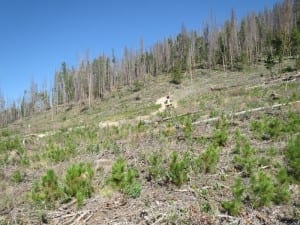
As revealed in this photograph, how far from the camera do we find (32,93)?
351 ft

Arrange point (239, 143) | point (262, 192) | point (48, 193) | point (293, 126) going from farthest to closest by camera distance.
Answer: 1. point (293, 126)
2. point (239, 143)
3. point (48, 193)
4. point (262, 192)

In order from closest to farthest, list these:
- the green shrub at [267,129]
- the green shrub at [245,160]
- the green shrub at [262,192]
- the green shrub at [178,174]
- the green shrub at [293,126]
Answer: the green shrub at [262,192], the green shrub at [178,174], the green shrub at [245,160], the green shrub at [267,129], the green shrub at [293,126]

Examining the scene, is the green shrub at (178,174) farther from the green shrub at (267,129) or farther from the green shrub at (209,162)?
the green shrub at (267,129)

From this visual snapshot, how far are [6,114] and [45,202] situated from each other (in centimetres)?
11015

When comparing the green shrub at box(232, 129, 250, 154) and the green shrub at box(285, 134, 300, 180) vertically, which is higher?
the green shrub at box(232, 129, 250, 154)

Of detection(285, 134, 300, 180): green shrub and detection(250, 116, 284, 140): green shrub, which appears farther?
detection(250, 116, 284, 140): green shrub

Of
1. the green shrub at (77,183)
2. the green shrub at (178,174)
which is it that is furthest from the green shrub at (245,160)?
the green shrub at (77,183)

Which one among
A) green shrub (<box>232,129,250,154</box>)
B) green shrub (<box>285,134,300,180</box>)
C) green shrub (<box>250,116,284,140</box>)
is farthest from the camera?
green shrub (<box>250,116,284,140</box>)

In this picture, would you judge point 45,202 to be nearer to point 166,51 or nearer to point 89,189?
point 89,189

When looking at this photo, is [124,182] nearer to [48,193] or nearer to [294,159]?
[48,193]

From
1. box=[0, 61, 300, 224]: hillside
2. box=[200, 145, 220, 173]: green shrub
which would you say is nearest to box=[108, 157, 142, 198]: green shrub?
box=[0, 61, 300, 224]: hillside

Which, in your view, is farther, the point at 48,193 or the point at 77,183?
the point at 77,183

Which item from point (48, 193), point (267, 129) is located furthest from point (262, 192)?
point (267, 129)

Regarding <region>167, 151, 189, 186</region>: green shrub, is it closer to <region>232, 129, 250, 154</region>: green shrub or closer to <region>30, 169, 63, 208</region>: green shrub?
<region>30, 169, 63, 208</region>: green shrub
